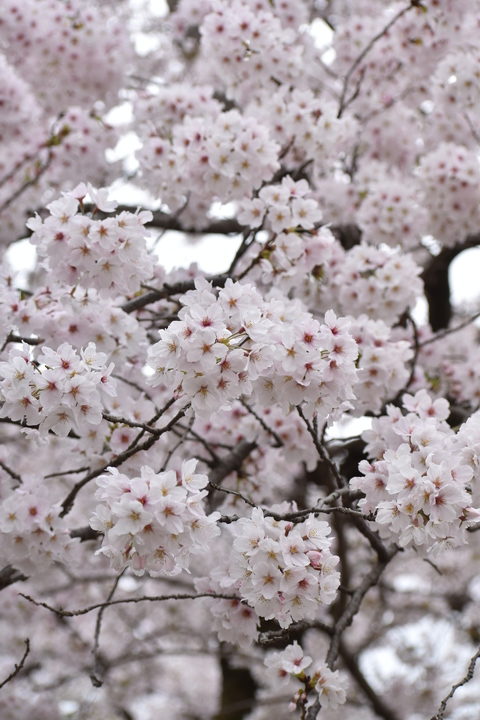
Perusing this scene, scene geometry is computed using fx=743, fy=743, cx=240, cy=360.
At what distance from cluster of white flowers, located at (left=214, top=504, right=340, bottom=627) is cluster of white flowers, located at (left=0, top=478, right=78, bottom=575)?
0.97 m

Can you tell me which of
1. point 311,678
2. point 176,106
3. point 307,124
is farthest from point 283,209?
point 311,678

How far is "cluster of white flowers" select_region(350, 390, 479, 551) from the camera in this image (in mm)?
2076

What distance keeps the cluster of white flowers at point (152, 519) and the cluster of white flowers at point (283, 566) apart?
0.56 ft

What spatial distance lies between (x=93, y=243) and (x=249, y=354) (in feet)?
2.76

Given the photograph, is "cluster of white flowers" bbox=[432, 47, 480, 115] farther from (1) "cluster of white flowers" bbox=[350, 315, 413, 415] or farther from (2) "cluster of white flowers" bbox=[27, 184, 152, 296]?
(2) "cluster of white flowers" bbox=[27, 184, 152, 296]

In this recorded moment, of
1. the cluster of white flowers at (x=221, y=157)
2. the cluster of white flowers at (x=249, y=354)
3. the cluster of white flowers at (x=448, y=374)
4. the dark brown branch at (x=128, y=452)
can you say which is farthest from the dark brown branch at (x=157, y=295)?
the cluster of white flowers at (x=448, y=374)

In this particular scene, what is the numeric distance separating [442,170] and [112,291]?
268cm

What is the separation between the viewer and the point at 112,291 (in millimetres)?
2857

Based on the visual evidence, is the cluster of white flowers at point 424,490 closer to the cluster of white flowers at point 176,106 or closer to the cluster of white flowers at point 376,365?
the cluster of white flowers at point 376,365

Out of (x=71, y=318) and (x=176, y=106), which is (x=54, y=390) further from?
(x=176, y=106)

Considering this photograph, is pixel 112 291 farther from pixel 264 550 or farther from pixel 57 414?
pixel 264 550

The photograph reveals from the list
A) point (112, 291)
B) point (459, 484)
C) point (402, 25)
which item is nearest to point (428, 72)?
point (402, 25)

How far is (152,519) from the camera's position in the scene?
75.9 inches

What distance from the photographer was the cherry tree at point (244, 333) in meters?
2.19
